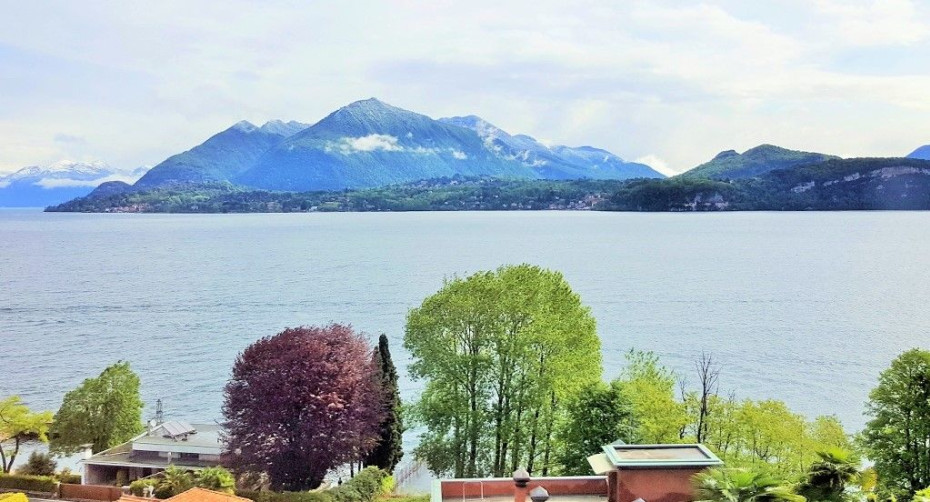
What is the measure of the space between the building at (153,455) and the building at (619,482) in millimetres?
20329

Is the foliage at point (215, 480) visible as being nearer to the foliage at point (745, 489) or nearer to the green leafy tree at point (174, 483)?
the green leafy tree at point (174, 483)

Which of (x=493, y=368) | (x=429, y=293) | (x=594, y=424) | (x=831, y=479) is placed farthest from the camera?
(x=429, y=293)

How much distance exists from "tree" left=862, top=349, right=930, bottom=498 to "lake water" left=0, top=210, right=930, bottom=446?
23139 mm

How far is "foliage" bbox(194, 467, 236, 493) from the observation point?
1129 inches

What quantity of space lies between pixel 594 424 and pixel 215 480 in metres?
14.6

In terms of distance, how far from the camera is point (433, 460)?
31344 mm

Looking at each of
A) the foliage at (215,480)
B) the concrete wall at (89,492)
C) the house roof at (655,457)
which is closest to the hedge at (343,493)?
the foliage at (215,480)

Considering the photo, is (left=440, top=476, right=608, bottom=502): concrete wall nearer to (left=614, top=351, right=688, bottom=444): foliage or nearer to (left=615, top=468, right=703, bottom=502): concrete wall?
(left=615, top=468, right=703, bottom=502): concrete wall

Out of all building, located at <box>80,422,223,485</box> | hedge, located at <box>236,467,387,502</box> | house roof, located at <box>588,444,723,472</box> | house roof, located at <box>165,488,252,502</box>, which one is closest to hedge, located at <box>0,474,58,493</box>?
building, located at <box>80,422,223,485</box>

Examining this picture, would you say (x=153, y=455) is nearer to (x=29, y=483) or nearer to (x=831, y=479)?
(x=29, y=483)

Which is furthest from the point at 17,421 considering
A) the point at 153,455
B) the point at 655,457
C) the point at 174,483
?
the point at 655,457

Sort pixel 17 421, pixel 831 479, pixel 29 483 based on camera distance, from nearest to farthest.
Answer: pixel 831 479 → pixel 29 483 → pixel 17 421

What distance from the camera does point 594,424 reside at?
29438 mm

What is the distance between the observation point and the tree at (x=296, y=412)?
30172mm
